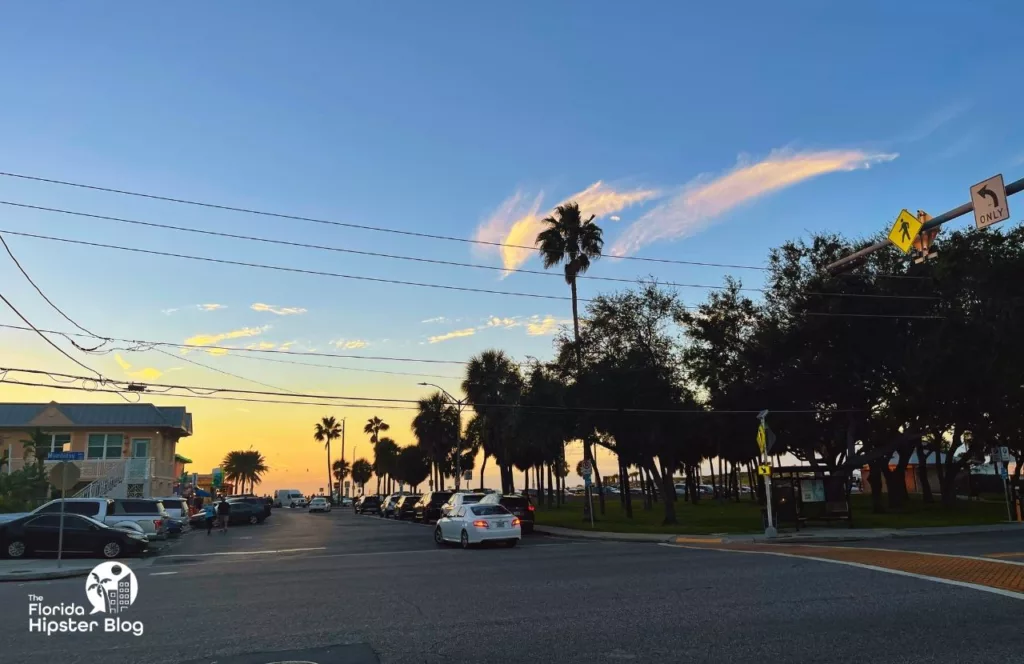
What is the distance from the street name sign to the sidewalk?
48.4ft

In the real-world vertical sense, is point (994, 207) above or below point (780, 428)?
above

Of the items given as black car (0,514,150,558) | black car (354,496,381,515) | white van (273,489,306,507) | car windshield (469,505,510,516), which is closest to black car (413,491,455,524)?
car windshield (469,505,510,516)

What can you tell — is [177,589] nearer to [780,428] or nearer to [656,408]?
[656,408]

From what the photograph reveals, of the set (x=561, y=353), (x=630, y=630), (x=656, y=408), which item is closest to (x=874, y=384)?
(x=656, y=408)

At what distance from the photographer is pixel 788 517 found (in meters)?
26.7

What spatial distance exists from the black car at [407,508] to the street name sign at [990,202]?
134 ft

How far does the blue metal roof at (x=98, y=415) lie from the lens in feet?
172

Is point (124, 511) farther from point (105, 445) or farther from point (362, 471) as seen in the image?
point (362, 471)

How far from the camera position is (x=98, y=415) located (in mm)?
52938

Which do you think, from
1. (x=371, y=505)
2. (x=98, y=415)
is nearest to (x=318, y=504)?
(x=371, y=505)

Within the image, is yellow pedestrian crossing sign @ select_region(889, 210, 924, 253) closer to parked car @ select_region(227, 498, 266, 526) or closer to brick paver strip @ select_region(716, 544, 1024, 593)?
brick paver strip @ select_region(716, 544, 1024, 593)

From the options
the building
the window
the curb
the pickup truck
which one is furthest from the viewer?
the window

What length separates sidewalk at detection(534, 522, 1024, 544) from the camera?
23.4 m

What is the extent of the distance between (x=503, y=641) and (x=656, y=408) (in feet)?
93.1
